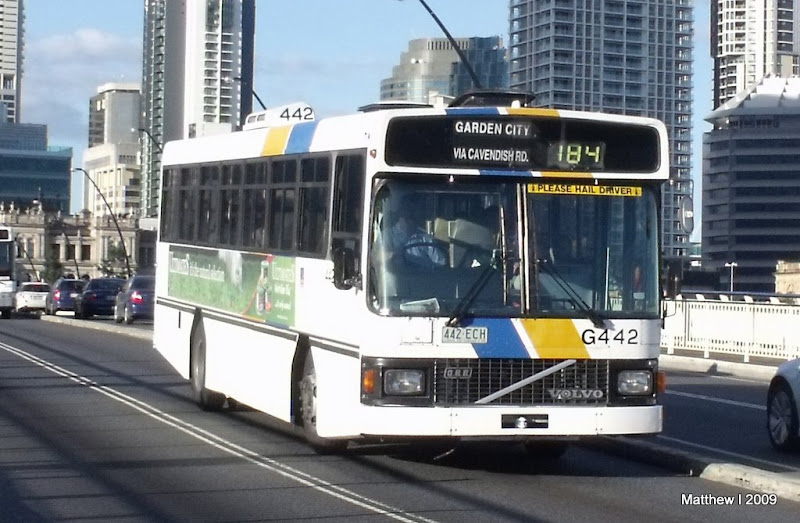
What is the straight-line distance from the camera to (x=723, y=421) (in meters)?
17.7

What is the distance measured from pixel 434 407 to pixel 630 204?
225cm

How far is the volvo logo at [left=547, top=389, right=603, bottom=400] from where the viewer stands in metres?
11.9

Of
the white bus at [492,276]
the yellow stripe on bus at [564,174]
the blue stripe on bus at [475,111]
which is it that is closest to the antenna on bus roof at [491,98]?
the white bus at [492,276]

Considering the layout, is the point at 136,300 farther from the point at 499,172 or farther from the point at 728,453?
the point at 499,172

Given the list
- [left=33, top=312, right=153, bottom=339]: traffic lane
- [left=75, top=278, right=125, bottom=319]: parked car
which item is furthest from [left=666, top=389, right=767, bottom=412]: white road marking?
[left=75, top=278, right=125, bottom=319]: parked car

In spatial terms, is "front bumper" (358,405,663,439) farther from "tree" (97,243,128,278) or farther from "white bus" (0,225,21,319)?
"tree" (97,243,128,278)

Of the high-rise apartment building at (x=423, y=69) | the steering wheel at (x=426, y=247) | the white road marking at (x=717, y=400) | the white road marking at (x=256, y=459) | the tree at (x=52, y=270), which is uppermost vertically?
the high-rise apartment building at (x=423, y=69)

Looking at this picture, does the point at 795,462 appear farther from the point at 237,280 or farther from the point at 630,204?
the point at 237,280

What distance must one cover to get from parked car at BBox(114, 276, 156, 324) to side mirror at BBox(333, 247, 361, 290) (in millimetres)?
37587

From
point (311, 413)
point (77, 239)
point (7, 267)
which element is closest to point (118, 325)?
point (7, 267)

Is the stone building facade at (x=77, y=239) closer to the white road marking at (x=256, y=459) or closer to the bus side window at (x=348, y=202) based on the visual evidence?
the white road marking at (x=256, y=459)

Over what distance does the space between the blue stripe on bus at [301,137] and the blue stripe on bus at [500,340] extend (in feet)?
9.87

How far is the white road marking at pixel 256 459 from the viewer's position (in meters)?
10.6

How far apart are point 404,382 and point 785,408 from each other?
4.58 meters
